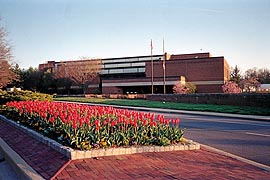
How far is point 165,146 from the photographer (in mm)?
7273

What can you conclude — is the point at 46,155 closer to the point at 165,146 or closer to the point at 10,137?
the point at 165,146

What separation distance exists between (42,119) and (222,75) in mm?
51486

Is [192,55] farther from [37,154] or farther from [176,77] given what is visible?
[37,154]

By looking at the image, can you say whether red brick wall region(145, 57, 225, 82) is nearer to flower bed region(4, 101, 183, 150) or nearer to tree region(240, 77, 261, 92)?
tree region(240, 77, 261, 92)

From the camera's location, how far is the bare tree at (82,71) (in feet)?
214

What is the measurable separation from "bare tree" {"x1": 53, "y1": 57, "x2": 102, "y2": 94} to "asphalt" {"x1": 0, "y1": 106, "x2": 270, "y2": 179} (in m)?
58.5

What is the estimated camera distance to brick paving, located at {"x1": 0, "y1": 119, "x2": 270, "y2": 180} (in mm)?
5391

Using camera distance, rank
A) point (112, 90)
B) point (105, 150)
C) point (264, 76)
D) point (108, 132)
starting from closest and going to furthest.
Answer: point (105, 150) → point (108, 132) → point (112, 90) → point (264, 76)

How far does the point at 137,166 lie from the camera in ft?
19.3

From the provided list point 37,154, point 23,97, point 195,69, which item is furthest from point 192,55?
point 37,154

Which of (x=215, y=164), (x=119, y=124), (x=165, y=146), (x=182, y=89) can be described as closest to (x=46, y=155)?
(x=119, y=124)

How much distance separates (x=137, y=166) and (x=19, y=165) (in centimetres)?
237

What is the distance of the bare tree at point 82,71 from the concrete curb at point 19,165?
189 ft

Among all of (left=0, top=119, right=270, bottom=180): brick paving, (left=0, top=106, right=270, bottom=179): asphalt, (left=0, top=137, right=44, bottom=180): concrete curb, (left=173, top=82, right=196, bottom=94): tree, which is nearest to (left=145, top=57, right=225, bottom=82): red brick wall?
(left=173, top=82, right=196, bottom=94): tree
